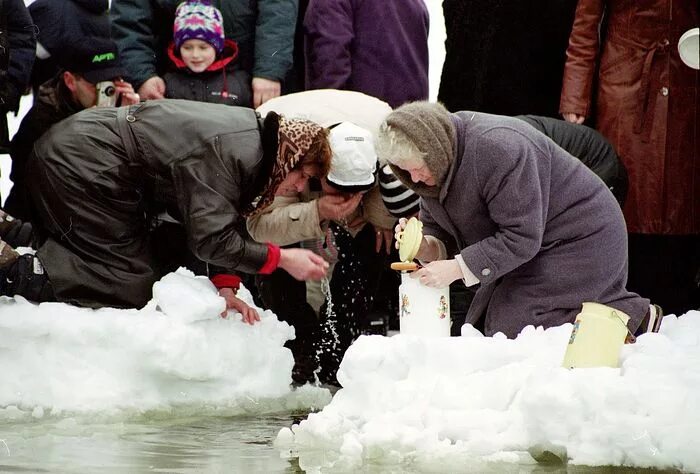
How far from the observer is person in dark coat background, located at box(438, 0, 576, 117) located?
6242 millimetres

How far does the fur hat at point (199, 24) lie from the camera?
5.89m

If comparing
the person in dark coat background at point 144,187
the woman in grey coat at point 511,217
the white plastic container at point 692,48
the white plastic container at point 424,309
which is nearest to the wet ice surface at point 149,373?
the person in dark coat background at point 144,187

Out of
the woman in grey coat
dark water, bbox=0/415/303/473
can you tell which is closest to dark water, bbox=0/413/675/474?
dark water, bbox=0/415/303/473

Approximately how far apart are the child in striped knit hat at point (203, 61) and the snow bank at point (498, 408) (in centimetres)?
245

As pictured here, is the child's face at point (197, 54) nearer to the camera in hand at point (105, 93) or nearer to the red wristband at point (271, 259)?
the camera in hand at point (105, 93)

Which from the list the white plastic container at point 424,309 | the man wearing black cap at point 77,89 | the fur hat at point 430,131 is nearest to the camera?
the fur hat at point 430,131

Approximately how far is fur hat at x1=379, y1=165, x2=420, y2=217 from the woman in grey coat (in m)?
0.55

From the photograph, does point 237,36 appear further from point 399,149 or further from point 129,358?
point 399,149

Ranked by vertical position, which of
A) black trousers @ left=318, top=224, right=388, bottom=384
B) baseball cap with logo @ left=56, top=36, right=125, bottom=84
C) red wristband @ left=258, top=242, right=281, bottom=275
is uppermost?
baseball cap with logo @ left=56, top=36, right=125, bottom=84

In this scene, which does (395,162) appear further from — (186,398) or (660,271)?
(660,271)

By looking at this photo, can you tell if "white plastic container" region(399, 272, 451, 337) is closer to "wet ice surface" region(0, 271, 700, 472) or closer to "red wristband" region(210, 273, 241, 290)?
"wet ice surface" region(0, 271, 700, 472)

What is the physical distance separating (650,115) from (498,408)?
257 cm

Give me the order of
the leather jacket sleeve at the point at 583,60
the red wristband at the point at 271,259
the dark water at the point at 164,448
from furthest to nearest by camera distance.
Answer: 1. the leather jacket sleeve at the point at 583,60
2. the red wristband at the point at 271,259
3. the dark water at the point at 164,448

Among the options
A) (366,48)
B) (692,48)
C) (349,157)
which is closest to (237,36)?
(366,48)
